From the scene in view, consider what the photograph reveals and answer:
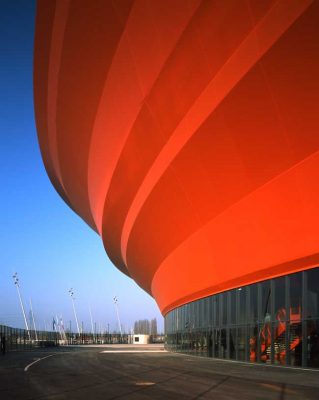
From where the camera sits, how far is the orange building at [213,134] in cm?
1519

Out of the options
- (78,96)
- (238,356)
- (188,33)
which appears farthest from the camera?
(238,356)

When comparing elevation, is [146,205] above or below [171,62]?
below

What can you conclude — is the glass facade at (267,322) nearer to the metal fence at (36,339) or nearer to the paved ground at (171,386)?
the paved ground at (171,386)

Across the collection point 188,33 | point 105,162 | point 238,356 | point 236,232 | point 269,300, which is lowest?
point 238,356

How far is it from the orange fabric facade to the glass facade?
780 mm

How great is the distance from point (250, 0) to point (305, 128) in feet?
14.8

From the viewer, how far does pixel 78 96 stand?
21859 mm

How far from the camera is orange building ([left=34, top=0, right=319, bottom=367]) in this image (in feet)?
49.8

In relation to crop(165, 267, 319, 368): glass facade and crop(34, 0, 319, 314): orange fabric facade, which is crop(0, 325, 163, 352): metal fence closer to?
crop(165, 267, 319, 368): glass facade

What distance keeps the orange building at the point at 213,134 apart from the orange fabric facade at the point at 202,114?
0.16 ft

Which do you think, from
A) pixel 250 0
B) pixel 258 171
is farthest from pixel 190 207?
pixel 250 0

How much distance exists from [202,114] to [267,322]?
10594 mm

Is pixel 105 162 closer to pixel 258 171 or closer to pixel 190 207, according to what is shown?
pixel 190 207

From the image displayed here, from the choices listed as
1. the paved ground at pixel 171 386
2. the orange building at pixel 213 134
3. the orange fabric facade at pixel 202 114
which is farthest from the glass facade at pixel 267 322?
the paved ground at pixel 171 386
